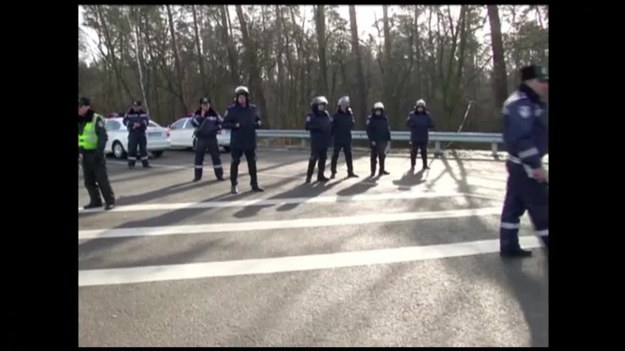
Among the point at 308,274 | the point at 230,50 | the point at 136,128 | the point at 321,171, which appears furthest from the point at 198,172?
the point at 230,50

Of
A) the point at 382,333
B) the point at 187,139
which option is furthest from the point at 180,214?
the point at 187,139

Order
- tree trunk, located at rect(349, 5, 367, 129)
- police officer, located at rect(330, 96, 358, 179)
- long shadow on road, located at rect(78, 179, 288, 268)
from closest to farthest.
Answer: long shadow on road, located at rect(78, 179, 288, 268) → police officer, located at rect(330, 96, 358, 179) → tree trunk, located at rect(349, 5, 367, 129)

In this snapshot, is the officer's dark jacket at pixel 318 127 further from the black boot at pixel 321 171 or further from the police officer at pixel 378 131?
the police officer at pixel 378 131

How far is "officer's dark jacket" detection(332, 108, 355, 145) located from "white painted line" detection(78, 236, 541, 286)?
5770mm

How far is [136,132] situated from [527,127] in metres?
11.6

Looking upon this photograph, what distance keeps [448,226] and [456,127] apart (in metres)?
19.5

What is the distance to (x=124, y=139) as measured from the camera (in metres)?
16.5

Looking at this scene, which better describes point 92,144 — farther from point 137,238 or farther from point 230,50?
point 230,50

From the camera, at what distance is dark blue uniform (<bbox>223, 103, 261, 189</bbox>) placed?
862cm

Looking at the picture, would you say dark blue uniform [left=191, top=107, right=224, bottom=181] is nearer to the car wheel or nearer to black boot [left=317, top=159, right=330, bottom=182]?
black boot [left=317, top=159, right=330, bottom=182]

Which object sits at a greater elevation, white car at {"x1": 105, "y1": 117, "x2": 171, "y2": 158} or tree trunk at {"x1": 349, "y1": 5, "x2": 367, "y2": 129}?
tree trunk at {"x1": 349, "y1": 5, "x2": 367, "y2": 129}

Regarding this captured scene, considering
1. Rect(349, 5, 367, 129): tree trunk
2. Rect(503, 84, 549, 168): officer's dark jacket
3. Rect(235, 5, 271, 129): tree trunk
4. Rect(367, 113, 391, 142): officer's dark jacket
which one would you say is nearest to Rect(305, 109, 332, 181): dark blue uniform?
Rect(367, 113, 391, 142): officer's dark jacket

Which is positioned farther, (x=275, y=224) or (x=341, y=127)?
(x=341, y=127)
